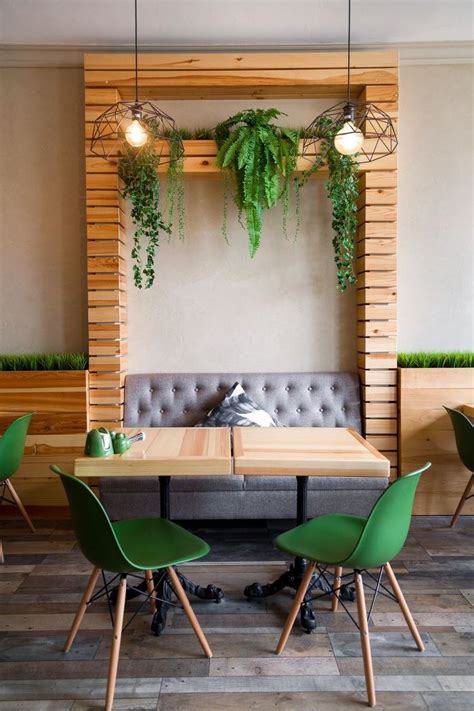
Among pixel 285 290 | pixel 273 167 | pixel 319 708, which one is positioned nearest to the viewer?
pixel 319 708

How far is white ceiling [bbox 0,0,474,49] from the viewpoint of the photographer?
3.73 meters

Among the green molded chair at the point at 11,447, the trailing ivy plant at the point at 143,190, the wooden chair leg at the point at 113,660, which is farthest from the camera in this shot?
the trailing ivy plant at the point at 143,190

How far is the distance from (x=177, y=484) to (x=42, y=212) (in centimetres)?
239

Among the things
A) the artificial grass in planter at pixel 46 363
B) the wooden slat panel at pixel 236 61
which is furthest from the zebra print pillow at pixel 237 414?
the wooden slat panel at pixel 236 61

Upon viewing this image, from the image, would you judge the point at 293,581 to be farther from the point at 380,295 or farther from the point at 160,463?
the point at 380,295

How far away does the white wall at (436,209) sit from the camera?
4.33 meters

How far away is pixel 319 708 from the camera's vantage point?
2010mm

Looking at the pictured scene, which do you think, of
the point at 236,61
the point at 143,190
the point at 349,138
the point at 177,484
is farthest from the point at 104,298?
the point at 349,138

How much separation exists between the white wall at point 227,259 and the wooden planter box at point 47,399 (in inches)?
19.7

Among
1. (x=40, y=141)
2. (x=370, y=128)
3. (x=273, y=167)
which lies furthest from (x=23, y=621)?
(x=370, y=128)

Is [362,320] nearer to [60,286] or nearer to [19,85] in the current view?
[60,286]

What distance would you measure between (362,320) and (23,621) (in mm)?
2913

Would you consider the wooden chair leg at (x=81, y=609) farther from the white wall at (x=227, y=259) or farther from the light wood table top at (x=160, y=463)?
the white wall at (x=227, y=259)

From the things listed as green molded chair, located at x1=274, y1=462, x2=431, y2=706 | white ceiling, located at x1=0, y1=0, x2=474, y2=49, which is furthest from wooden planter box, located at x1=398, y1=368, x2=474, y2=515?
white ceiling, located at x1=0, y1=0, x2=474, y2=49
